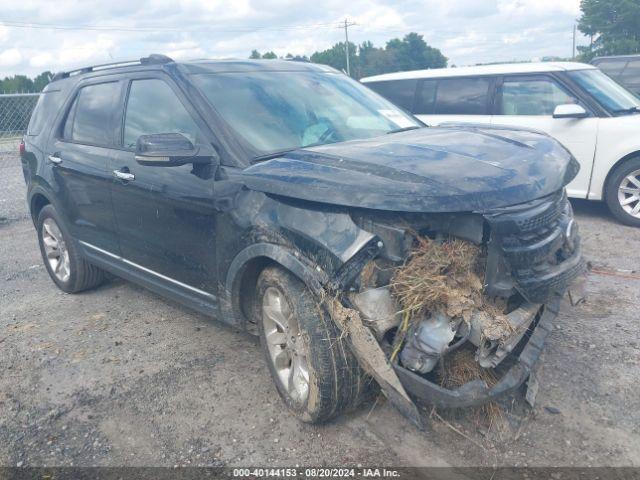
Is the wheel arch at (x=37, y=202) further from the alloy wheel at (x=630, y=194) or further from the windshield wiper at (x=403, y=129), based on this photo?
the alloy wheel at (x=630, y=194)

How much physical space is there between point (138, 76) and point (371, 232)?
2.36 meters

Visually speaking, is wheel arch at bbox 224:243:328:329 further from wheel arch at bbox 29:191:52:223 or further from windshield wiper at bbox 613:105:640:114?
windshield wiper at bbox 613:105:640:114

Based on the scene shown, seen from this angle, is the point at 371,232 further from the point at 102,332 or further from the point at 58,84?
the point at 58,84

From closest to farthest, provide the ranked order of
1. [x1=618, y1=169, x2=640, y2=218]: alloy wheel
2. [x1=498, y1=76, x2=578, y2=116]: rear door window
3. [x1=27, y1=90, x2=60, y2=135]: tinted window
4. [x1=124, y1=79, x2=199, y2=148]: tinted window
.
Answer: [x1=124, y1=79, x2=199, y2=148]: tinted window
[x1=27, y1=90, x2=60, y2=135]: tinted window
[x1=618, y1=169, x2=640, y2=218]: alloy wheel
[x1=498, y1=76, x2=578, y2=116]: rear door window

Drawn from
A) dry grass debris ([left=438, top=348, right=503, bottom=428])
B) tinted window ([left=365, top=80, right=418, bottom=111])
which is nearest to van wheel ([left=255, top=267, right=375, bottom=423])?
dry grass debris ([left=438, top=348, right=503, bottom=428])

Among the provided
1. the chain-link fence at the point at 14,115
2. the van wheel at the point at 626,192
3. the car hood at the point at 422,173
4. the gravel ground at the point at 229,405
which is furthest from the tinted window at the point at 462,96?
the chain-link fence at the point at 14,115

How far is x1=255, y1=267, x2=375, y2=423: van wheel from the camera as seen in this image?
2859mm

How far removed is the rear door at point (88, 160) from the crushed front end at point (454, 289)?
7.95ft

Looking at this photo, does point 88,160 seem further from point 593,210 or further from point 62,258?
point 593,210

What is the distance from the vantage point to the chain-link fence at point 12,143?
9.72 metres

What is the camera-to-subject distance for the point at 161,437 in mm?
3121

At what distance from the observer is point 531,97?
7.33 meters

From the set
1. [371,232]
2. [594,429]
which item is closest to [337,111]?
[371,232]

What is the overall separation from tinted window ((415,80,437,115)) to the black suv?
390 cm
